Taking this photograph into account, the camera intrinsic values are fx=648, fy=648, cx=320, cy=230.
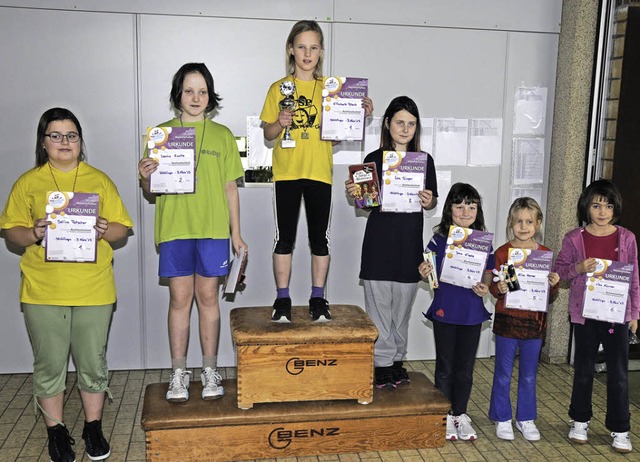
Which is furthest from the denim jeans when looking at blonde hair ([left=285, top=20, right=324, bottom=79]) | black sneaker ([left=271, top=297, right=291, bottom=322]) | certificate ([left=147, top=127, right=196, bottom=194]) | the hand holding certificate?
certificate ([left=147, top=127, right=196, bottom=194])

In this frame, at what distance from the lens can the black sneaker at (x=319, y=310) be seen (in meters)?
3.47

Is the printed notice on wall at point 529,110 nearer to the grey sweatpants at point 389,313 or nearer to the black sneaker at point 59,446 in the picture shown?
the grey sweatpants at point 389,313

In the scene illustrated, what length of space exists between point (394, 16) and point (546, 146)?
4.85 feet

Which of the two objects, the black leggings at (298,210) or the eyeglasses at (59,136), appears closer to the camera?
the eyeglasses at (59,136)

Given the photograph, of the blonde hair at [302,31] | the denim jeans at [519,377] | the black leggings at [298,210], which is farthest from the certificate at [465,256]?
the blonde hair at [302,31]

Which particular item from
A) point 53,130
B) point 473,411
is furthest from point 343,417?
point 53,130

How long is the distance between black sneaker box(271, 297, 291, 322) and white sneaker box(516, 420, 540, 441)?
4.68 ft

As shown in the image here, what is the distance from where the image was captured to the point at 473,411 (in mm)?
3902

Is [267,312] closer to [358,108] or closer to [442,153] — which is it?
[358,108]

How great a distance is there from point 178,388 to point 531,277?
192 cm

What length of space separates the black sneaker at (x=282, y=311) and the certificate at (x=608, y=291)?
5.08 feet

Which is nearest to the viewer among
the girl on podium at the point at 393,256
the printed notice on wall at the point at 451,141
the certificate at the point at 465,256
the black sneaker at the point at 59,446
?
the black sneaker at the point at 59,446

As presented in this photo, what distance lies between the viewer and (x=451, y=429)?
3520mm

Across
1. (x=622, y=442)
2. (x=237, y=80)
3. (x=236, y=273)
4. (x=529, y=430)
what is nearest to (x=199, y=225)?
(x=236, y=273)
